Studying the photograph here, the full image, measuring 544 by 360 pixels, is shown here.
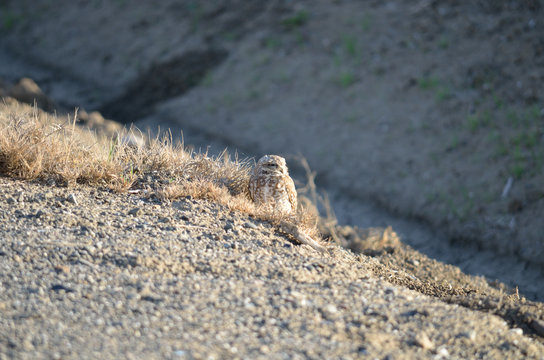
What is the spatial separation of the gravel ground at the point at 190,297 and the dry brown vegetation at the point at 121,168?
227mm

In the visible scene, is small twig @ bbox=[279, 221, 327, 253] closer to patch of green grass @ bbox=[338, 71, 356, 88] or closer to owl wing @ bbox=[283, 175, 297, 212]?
owl wing @ bbox=[283, 175, 297, 212]

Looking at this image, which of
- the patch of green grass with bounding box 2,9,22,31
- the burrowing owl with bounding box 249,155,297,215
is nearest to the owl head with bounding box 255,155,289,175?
the burrowing owl with bounding box 249,155,297,215

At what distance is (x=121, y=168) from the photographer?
4.54 m

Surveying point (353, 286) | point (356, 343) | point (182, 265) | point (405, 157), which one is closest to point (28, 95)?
point (405, 157)

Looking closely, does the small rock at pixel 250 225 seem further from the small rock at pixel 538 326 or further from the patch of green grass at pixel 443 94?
the patch of green grass at pixel 443 94

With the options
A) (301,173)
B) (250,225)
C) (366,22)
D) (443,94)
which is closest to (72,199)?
(250,225)

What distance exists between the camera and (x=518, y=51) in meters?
8.81

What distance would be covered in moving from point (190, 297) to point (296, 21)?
983cm

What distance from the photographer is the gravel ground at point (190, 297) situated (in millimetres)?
2629

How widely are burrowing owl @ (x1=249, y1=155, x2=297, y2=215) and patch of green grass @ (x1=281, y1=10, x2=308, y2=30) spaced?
7.91 m

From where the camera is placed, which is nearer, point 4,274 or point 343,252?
point 4,274

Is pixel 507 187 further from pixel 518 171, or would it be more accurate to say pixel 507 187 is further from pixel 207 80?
pixel 207 80

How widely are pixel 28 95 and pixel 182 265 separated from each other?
659 cm

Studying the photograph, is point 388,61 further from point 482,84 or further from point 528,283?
point 528,283
